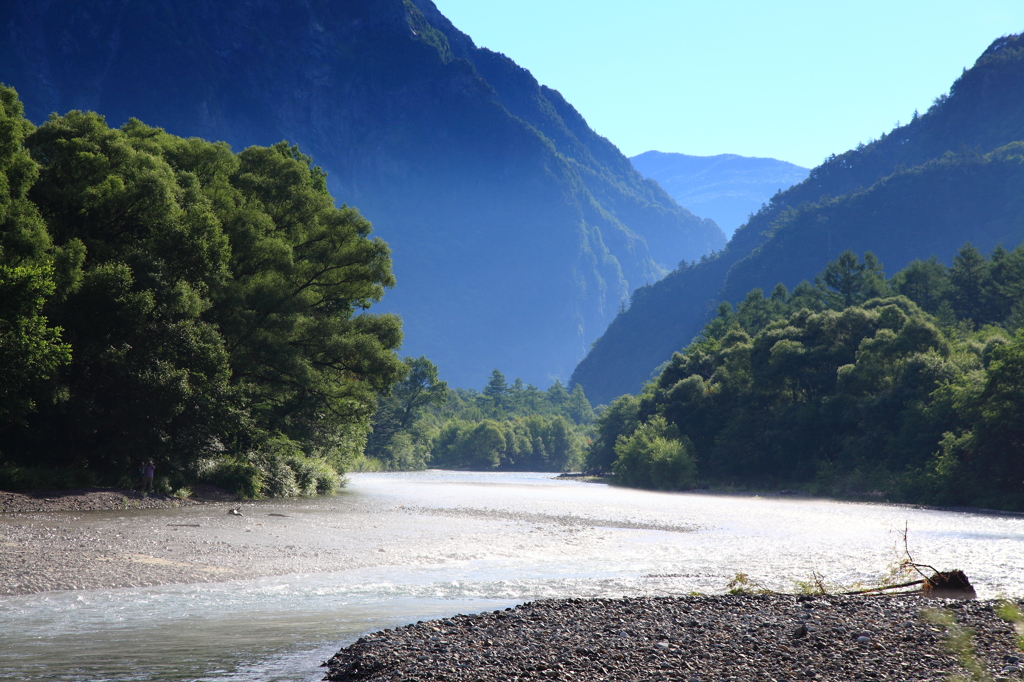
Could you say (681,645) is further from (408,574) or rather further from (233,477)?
(233,477)

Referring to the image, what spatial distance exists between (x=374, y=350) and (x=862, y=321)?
56.7 meters

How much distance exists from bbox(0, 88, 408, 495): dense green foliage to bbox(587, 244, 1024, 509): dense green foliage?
40.9 metres

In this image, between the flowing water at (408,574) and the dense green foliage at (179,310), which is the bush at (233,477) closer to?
the dense green foliage at (179,310)

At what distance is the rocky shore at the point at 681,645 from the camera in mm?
10453

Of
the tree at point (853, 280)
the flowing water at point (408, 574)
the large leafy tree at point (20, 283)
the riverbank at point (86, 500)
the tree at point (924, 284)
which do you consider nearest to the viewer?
the flowing water at point (408, 574)

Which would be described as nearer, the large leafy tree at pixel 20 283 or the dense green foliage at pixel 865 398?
the large leafy tree at pixel 20 283

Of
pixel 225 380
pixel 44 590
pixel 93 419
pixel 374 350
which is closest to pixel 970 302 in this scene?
pixel 374 350

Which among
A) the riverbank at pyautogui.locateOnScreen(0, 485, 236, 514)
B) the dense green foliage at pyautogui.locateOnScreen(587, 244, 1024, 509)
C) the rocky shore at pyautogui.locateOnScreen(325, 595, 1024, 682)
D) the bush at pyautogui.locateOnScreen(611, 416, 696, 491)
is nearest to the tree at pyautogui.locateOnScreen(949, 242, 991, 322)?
the dense green foliage at pyautogui.locateOnScreen(587, 244, 1024, 509)

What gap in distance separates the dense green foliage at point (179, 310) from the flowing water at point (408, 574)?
6.02 metres

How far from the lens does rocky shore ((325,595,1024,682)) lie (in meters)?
10.5

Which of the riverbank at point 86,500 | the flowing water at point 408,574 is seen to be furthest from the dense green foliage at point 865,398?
the riverbank at point 86,500

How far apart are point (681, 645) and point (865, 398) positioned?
6647 cm

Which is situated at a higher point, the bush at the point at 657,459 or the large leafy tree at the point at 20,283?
the large leafy tree at the point at 20,283

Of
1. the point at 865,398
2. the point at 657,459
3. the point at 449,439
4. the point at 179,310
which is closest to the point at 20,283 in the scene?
the point at 179,310
